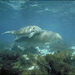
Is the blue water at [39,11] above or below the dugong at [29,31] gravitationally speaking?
above

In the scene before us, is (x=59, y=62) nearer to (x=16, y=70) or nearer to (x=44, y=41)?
(x=16, y=70)

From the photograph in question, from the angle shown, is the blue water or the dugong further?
the blue water

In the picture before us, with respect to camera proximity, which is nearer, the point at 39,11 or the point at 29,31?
the point at 29,31

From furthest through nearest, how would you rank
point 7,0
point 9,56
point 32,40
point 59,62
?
1. point 7,0
2. point 32,40
3. point 9,56
4. point 59,62

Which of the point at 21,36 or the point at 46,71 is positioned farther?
the point at 21,36

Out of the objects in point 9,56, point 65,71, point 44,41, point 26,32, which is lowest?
point 65,71

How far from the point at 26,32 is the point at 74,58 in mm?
4404

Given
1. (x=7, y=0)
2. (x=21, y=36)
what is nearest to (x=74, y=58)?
(x=21, y=36)

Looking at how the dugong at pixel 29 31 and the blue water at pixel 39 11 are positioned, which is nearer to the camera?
the dugong at pixel 29 31

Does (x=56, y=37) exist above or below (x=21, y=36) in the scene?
below

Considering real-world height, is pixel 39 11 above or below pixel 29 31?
above

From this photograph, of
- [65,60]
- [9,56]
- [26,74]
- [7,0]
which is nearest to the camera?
[26,74]

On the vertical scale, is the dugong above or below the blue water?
below

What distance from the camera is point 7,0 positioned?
89.0ft
